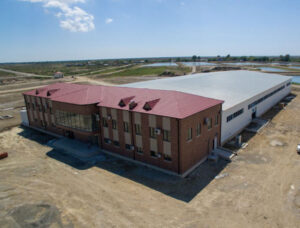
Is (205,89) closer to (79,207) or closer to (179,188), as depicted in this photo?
(179,188)

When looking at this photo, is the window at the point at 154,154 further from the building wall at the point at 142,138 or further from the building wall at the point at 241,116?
the building wall at the point at 241,116

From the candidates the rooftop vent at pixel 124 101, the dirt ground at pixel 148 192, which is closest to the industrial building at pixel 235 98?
the dirt ground at pixel 148 192

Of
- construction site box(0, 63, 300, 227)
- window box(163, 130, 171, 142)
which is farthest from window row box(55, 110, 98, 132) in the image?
window box(163, 130, 171, 142)

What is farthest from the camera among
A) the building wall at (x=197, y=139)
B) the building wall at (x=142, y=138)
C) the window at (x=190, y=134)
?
the window at (x=190, y=134)

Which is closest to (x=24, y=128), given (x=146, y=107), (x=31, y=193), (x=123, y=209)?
(x=31, y=193)

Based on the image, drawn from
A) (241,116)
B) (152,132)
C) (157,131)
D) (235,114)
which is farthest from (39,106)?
(241,116)

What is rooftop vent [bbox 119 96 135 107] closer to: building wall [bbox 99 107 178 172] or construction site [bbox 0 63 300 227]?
building wall [bbox 99 107 178 172]

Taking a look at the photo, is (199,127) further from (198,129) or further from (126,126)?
(126,126)
